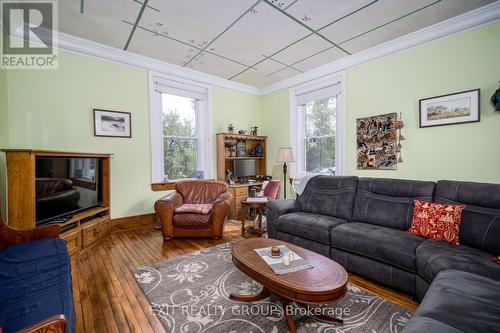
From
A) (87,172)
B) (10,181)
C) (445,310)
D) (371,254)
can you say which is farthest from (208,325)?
(87,172)

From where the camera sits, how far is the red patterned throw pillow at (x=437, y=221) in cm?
210

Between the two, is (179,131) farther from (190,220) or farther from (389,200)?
(389,200)

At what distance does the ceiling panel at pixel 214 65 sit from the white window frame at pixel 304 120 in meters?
1.30

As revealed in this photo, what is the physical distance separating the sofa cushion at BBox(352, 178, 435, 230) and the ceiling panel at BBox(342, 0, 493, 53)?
200cm

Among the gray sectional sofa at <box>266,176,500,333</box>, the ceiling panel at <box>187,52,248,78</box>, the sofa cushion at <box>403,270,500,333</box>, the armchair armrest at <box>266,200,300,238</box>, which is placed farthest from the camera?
the ceiling panel at <box>187,52,248,78</box>

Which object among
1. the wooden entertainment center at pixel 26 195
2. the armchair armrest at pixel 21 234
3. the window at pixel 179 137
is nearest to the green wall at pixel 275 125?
the window at pixel 179 137

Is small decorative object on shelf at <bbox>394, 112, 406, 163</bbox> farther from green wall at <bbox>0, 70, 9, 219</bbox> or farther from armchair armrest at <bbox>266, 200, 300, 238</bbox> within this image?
green wall at <bbox>0, 70, 9, 219</bbox>

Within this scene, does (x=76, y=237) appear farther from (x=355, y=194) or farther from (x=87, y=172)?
(x=355, y=194)

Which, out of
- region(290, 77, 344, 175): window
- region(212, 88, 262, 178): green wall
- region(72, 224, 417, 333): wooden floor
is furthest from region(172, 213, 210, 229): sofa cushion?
region(290, 77, 344, 175): window

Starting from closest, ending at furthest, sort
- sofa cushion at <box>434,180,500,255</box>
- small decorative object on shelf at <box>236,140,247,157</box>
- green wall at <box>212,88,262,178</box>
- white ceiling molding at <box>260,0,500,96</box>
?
sofa cushion at <box>434,180,500,255</box> → white ceiling molding at <box>260,0,500,96</box> → green wall at <box>212,88,262,178</box> → small decorative object on shelf at <box>236,140,247,157</box>

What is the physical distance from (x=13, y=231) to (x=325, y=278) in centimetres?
266

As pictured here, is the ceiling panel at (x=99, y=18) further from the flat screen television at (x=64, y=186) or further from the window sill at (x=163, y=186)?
the window sill at (x=163, y=186)

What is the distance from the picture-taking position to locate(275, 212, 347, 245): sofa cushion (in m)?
2.62

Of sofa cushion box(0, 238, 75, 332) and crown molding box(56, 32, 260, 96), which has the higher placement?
crown molding box(56, 32, 260, 96)
